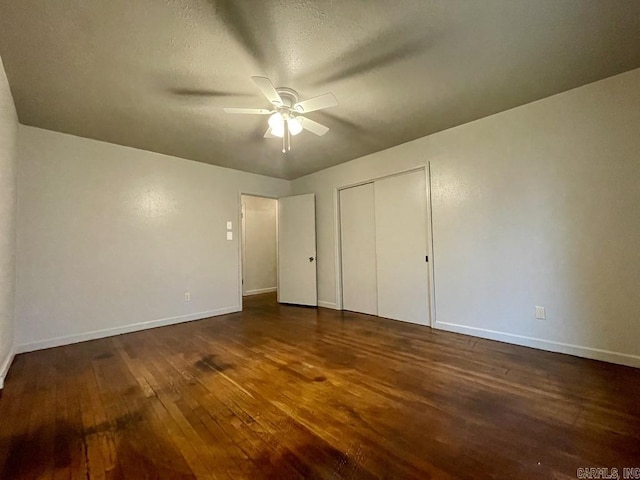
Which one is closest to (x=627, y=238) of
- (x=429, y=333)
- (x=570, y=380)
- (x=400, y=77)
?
(x=570, y=380)

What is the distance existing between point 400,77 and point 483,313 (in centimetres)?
257

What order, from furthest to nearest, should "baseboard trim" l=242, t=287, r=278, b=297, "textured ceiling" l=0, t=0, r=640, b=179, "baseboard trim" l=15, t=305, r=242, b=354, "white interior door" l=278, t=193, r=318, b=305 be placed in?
1. "baseboard trim" l=242, t=287, r=278, b=297
2. "white interior door" l=278, t=193, r=318, b=305
3. "baseboard trim" l=15, t=305, r=242, b=354
4. "textured ceiling" l=0, t=0, r=640, b=179

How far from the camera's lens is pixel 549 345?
2.58 meters

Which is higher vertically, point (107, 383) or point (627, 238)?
point (627, 238)

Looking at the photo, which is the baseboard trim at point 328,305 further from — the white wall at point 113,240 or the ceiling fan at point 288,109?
the ceiling fan at point 288,109

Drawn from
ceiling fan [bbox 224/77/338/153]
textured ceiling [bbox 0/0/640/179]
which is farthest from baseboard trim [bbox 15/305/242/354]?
ceiling fan [bbox 224/77/338/153]

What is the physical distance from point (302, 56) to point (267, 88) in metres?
0.35

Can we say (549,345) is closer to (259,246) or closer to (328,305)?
(328,305)

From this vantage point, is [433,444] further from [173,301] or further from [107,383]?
[173,301]

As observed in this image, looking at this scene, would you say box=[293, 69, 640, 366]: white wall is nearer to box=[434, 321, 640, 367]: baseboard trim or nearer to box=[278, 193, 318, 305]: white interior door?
box=[434, 321, 640, 367]: baseboard trim

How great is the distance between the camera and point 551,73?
2.24m

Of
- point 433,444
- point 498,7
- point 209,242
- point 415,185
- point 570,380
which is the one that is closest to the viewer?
point 433,444

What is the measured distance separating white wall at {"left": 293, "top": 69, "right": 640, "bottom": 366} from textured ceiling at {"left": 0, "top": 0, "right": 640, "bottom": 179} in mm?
293

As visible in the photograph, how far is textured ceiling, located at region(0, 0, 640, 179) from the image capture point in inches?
63.9
